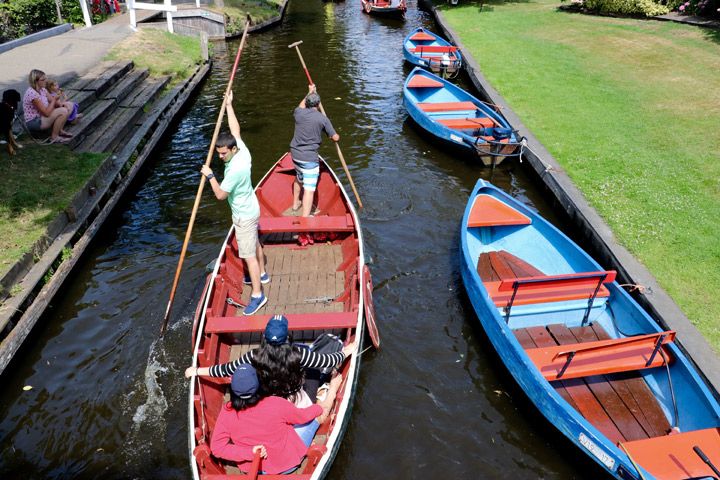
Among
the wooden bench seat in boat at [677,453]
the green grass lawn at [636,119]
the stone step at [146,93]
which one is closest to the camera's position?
the wooden bench seat in boat at [677,453]

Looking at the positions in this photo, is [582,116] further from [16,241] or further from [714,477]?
[16,241]

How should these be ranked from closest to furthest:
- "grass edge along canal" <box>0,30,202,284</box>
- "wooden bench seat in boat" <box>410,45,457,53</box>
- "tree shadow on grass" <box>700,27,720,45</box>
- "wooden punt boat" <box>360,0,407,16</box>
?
1. "grass edge along canal" <box>0,30,202,284</box>
2. "tree shadow on grass" <box>700,27,720,45</box>
3. "wooden bench seat in boat" <box>410,45,457,53</box>
4. "wooden punt boat" <box>360,0,407,16</box>

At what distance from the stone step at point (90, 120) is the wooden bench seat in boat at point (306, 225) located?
6.85m

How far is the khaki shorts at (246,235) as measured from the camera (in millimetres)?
7355

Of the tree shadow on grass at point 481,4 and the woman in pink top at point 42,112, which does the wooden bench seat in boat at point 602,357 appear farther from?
the tree shadow on grass at point 481,4

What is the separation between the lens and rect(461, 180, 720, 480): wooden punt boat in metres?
5.55

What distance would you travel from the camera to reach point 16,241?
8.93 m

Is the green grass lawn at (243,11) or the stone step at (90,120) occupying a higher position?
the green grass lawn at (243,11)

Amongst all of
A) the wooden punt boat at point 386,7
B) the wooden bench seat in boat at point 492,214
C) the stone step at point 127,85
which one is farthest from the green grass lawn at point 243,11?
the wooden bench seat in boat at point 492,214

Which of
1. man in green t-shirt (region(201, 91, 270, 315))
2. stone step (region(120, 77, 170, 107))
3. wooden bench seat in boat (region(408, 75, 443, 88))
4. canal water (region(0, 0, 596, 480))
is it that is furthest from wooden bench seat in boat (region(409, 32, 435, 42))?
man in green t-shirt (region(201, 91, 270, 315))

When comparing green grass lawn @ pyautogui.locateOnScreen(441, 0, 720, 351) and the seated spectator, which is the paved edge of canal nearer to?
green grass lawn @ pyautogui.locateOnScreen(441, 0, 720, 351)

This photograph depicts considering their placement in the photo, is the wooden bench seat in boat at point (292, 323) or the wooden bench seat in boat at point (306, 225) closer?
the wooden bench seat in boat at point (292, 323)

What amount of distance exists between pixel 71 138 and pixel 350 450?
10.7 metres

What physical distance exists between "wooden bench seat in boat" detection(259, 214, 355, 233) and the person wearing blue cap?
3417mm
